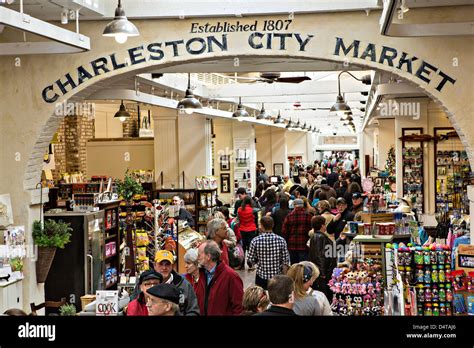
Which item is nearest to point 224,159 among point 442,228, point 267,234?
point 442,228

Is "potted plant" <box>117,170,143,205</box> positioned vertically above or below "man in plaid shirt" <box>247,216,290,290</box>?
above

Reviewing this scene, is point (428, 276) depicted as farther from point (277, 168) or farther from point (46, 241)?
point (277, 168)

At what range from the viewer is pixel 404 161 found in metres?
15.9

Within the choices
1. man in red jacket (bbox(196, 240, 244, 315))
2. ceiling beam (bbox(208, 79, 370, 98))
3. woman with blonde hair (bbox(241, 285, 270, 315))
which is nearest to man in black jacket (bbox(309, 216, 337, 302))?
man in red jacket (bbox(196, 240, 244, 315))

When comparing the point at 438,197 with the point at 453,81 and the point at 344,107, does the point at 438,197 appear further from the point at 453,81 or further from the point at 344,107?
the point at 453,81

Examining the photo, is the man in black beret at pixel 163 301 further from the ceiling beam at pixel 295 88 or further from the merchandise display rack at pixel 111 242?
the ceiling beam at pixel 295 88

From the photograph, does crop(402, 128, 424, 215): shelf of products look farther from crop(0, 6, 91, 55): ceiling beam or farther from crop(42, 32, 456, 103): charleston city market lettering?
crop(0, 6, 91, 55): ceiling beam

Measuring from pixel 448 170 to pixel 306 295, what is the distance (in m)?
10.9

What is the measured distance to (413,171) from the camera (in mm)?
15883

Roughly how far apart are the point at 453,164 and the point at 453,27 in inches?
354

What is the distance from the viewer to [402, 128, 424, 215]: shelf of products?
620 inches

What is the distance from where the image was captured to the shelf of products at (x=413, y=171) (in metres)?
15.7

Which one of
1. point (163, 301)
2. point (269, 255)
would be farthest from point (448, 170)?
point (163, 301)

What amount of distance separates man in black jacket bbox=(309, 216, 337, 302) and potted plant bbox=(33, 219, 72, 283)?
9.88ft
